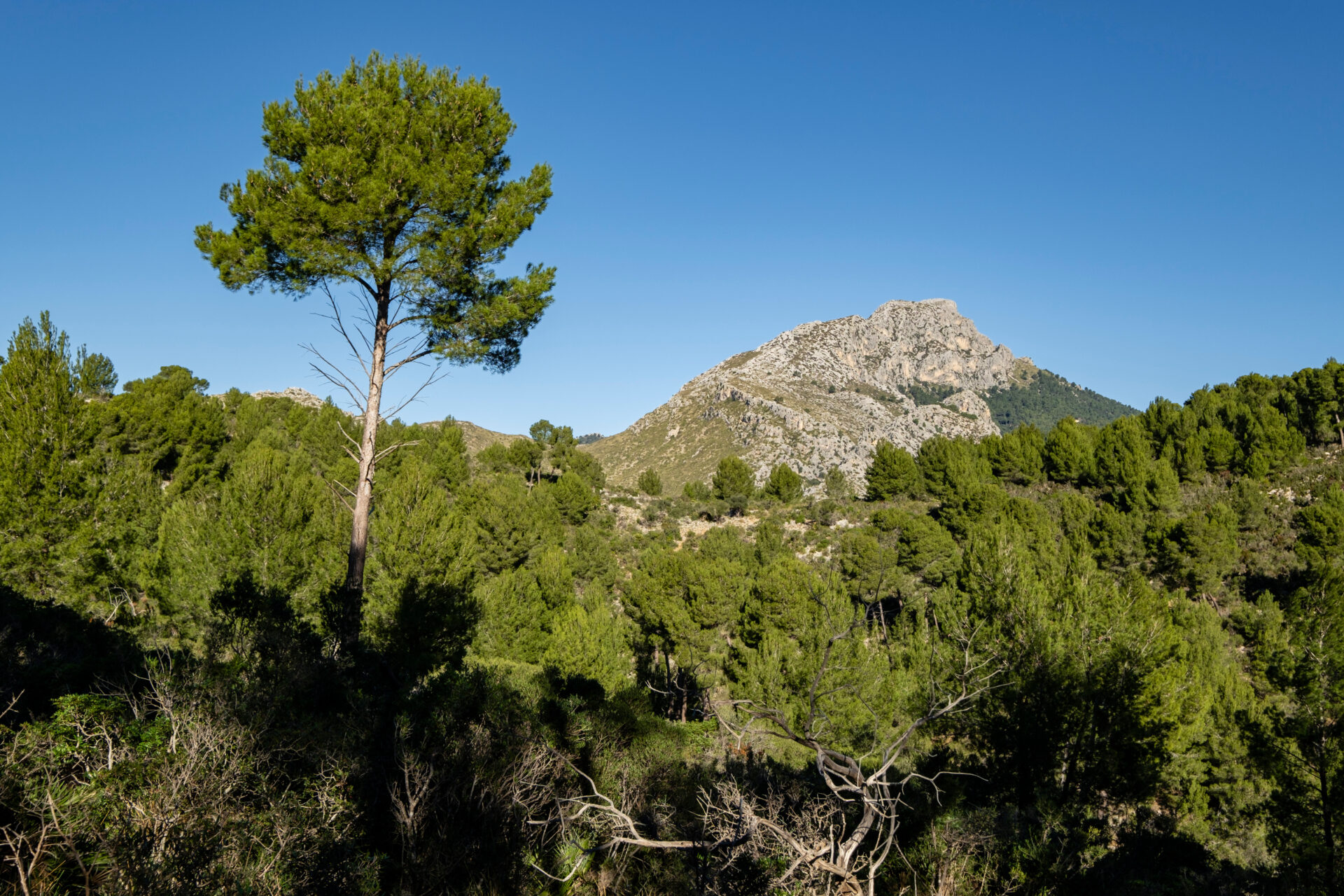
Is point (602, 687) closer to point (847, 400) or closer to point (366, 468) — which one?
point (366, 468)

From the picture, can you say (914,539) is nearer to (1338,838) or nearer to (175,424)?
(1338,838)

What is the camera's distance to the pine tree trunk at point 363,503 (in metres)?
8.28

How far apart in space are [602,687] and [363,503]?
7545mm

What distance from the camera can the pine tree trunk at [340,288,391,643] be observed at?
8.28 meters

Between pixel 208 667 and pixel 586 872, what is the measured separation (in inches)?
185

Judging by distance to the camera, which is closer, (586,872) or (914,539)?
(586,872)

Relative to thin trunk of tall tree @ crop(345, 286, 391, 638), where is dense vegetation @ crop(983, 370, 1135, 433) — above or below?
above

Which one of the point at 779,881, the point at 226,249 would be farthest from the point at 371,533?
the point at 779,881

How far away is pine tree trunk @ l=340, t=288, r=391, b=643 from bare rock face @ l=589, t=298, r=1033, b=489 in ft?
221

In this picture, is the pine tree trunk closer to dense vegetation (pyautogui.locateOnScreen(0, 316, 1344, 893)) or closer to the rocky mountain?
dense vegetation (pyautogui.locateOnScreen(0, 316, 1344, 893))

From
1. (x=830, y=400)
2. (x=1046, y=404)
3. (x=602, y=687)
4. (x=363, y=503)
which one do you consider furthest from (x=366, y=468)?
(x=1046, y=404)

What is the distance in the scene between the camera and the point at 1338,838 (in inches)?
480

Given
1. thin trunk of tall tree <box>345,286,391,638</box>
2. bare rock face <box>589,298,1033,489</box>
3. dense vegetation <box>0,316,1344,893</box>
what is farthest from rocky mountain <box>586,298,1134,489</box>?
thin trunk of tall tree <box>345,286,391,638</box>

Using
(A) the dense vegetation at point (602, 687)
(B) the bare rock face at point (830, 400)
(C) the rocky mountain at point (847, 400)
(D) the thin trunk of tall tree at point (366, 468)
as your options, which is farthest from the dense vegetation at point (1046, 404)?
(D) the thin trunk of tall tree at point (366, 468)
